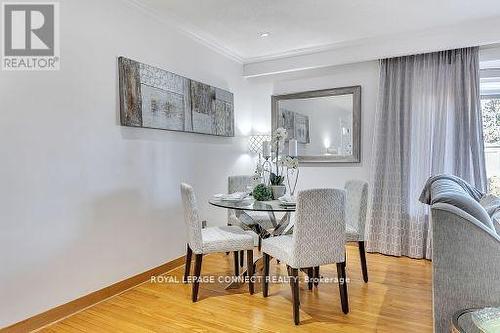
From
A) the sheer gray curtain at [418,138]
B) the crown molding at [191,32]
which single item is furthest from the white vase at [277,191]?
the crown molding at [191,32]

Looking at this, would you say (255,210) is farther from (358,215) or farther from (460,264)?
(460,264)

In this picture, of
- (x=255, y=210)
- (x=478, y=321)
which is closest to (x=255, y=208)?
(x=255, y=210)

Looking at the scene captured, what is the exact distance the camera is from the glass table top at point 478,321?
1.44 metres

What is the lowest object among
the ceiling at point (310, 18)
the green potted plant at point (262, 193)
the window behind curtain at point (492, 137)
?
the green potted plant at point (262, 193)

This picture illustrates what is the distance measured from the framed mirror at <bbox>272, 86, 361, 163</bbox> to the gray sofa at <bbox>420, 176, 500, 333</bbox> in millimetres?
2555

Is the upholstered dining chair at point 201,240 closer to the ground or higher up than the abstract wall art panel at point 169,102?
closer to the ground

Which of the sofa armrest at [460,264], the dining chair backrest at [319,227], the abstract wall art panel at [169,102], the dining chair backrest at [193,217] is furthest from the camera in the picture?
the abstract wall art panel at [169,102]

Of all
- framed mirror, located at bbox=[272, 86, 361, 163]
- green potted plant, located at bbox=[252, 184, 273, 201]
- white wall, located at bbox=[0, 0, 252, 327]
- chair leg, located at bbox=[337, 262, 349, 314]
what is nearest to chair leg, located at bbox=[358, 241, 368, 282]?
chair leg, located at bbox=[337, 262, 349, 314]

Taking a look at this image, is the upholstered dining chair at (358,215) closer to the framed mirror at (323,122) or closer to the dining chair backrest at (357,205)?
the dining chair backrest at (357,205)

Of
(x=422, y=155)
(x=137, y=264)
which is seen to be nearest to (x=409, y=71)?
(x=422, y=155)

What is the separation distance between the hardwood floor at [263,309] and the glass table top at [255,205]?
76cm

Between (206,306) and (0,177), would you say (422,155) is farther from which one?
(0,177)

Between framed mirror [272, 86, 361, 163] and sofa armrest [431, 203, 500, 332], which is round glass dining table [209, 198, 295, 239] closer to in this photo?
sofa armrest [431, 203, 500, 332]

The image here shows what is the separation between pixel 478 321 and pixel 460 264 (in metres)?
0.25
